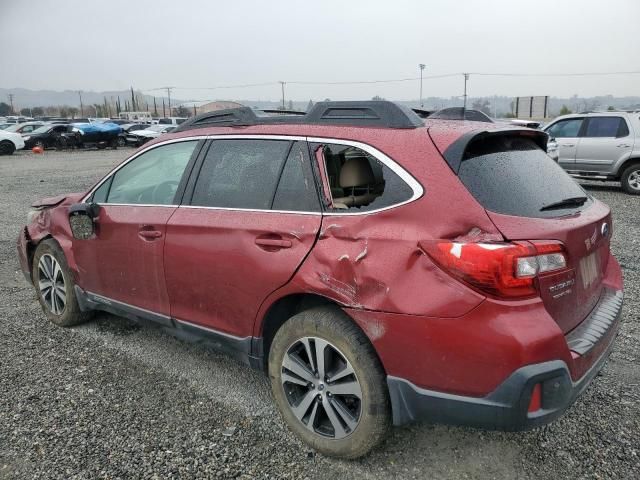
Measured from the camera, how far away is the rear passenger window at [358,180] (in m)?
2.37

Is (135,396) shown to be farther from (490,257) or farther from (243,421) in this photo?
(490,257)

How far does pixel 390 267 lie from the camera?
2.23 m

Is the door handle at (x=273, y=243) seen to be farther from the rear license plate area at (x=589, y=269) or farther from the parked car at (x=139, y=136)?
the parked car at (x=139, y=136)

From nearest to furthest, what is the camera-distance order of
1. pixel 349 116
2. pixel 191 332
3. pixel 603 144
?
pixel 349 116 → pixel 191 332 → pixel 603 144

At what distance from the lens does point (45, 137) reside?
2803 centimetres

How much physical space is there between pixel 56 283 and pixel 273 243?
2.59 metres

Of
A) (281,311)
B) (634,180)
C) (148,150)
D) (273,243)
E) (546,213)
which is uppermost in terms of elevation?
(148,150)

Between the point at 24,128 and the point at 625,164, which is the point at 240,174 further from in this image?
the point at 24,128

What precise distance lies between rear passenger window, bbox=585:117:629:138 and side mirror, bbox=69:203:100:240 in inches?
435

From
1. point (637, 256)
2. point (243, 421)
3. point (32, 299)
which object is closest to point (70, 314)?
point (32, 299)

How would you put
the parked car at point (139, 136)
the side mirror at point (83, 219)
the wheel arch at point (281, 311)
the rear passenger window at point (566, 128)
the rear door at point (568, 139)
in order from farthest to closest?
the parked car at point (139, 136) → the rear passenger window at point (566, 128) → the rear door at point (568, 139) → the side mirror at point (83, 219) → the wheel arch at point (281, 311)

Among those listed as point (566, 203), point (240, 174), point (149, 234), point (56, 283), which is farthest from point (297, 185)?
point (56, 283)

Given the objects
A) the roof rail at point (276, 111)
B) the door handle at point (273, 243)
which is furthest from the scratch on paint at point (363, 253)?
the roof rail at point (276, 111)

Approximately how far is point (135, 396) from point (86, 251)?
123 centimetres
